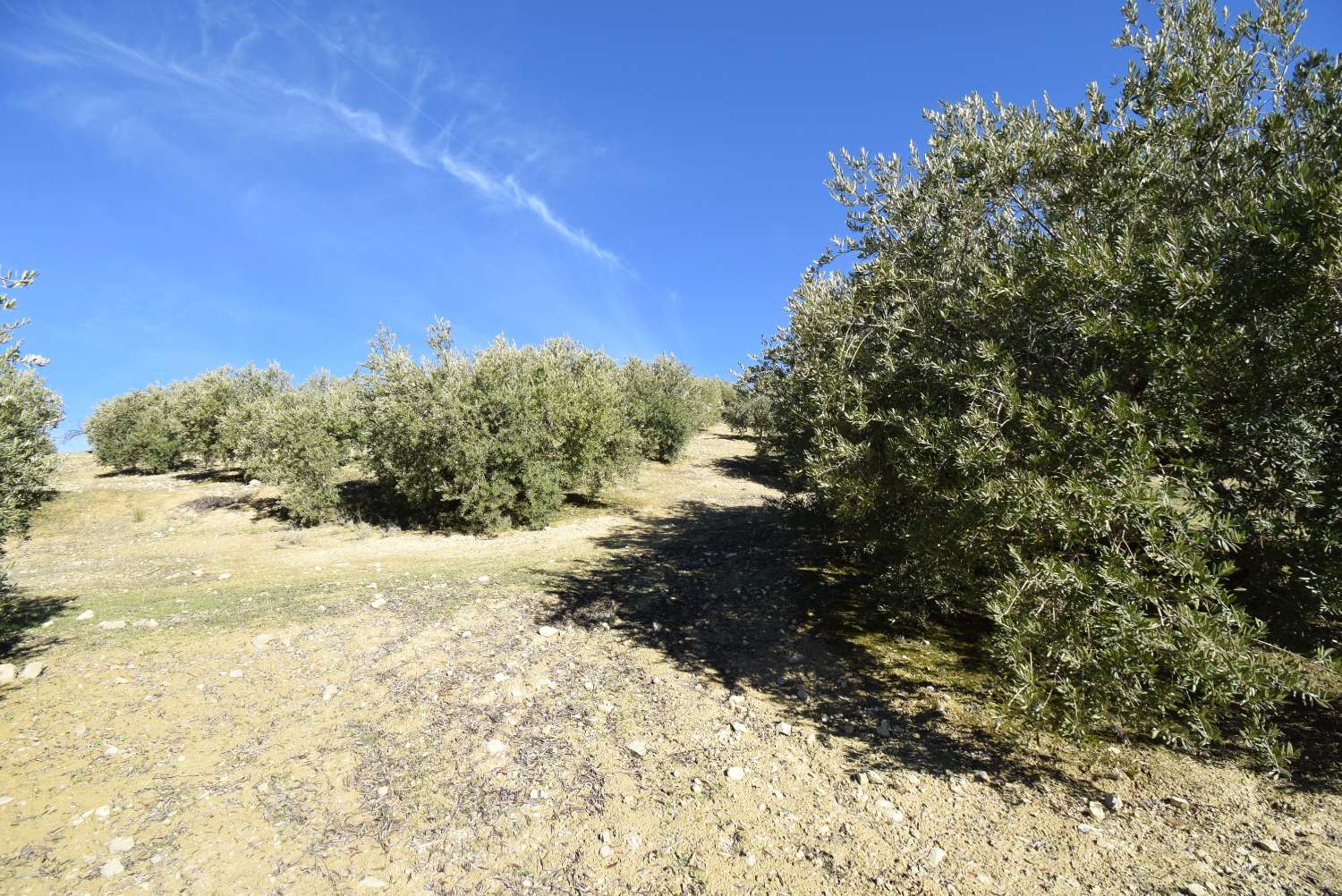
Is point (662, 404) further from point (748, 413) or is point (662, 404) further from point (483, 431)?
point (483, 431)

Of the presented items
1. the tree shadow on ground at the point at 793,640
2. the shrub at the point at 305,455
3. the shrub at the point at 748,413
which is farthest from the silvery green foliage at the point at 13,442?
the shrub at the point at 748,413

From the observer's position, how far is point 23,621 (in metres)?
10.3

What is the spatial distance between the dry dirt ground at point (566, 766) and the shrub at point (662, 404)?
23130 millimetres

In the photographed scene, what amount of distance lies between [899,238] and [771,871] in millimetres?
8732

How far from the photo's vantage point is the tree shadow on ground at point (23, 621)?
8844 mm

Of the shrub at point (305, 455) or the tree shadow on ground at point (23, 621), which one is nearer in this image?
the tree shadow on ground at point (23, 621)

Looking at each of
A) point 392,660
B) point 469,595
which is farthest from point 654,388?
point 392,660

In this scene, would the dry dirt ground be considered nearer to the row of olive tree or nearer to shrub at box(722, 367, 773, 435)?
the row of olive tree

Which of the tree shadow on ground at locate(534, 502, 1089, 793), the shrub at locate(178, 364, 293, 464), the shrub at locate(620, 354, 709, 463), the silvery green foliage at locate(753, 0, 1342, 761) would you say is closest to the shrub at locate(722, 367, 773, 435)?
the shrub at locate(620, 354, 709, 463)

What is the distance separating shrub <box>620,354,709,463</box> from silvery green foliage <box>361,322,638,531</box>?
11.5 m

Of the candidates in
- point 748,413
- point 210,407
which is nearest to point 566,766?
point 748,413

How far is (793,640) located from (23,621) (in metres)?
13.8

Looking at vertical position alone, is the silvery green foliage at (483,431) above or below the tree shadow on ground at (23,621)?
above

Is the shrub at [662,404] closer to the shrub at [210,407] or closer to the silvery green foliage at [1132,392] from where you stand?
the shrub at [210,407]
